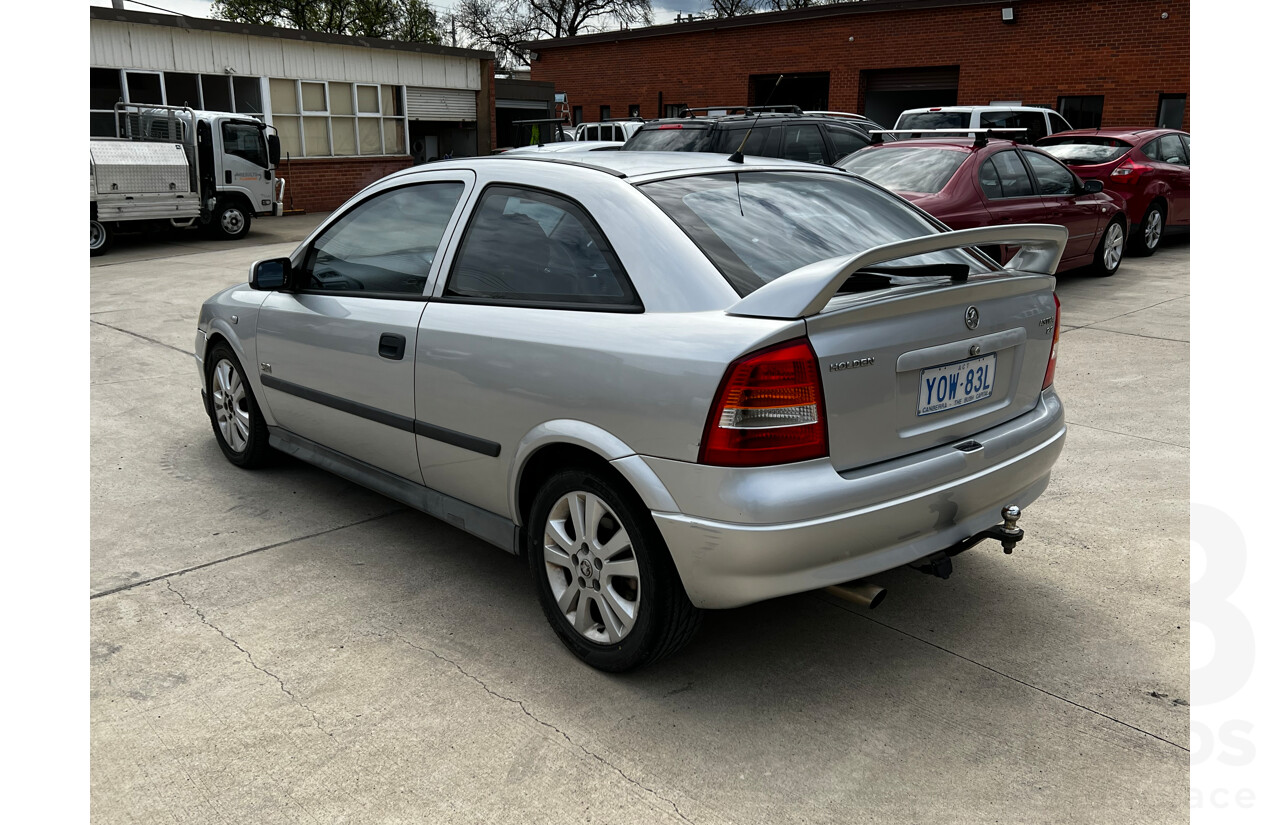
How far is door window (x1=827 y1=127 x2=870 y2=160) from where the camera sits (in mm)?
12422

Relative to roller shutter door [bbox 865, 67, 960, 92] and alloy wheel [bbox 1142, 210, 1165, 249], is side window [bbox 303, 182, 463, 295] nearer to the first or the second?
alloy wheel [bbox 1142, 210, 1165, 249]

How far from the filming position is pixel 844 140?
1252 cm

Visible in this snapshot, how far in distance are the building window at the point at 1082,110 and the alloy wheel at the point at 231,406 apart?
2390 centimetres

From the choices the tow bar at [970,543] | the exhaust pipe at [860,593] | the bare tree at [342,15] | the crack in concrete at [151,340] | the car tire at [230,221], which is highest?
the bare tree at [342,15]

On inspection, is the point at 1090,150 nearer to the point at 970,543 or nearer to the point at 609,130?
the point at 970,543

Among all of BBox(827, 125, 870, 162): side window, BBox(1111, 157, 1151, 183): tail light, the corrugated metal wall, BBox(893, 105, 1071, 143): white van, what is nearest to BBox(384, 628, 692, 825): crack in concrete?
BBox(827, 125, 870, 162): side window

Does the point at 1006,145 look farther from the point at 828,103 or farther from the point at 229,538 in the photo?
the point at 828,103

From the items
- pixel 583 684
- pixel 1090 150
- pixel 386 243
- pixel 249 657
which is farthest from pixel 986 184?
pixel 249 657

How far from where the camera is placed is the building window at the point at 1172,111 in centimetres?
2295

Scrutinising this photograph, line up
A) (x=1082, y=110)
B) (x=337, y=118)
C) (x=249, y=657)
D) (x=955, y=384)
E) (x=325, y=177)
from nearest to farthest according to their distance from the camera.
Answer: (x=955, y=384) → (x=249, y=657) → (x=325, y=177) → (x=337, y=118) → (x=1082, y=110)

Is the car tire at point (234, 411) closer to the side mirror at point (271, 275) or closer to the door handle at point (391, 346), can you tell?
the side mirror at point (271, 275)

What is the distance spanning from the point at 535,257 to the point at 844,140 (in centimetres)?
1001

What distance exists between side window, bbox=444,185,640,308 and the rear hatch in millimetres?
646

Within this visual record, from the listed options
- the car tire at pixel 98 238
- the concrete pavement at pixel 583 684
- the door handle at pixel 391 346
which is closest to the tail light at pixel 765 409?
the concrete pavement at pixel 583 684
